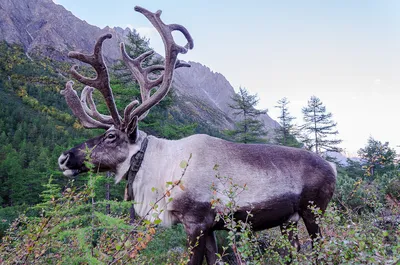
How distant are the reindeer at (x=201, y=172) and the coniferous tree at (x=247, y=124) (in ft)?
62.9

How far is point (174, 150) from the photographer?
12.0 feet

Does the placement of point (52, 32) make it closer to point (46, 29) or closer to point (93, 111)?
point (46, 29)

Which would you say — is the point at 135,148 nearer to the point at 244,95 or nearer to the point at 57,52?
the point at 244,95

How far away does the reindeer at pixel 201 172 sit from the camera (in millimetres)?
3102

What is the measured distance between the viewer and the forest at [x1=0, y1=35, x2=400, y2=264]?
193cm

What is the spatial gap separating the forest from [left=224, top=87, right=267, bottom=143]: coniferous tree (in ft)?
0.40

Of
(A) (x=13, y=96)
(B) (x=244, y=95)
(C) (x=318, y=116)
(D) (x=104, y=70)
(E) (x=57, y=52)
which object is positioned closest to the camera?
(D) (x=104, y=70)

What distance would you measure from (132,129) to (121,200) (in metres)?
12.6

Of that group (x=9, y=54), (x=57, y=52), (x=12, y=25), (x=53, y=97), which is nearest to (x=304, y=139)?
(x=53, y=97)

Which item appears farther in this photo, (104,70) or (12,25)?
(12,25)

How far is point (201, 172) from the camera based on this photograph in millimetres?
3191

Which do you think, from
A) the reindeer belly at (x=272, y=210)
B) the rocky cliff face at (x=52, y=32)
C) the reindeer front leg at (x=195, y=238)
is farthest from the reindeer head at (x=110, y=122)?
the rocky cliff face at (x=52, y=32)

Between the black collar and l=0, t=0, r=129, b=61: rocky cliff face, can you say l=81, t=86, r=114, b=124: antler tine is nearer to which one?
the black collar

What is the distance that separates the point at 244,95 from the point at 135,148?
74.2 feet
